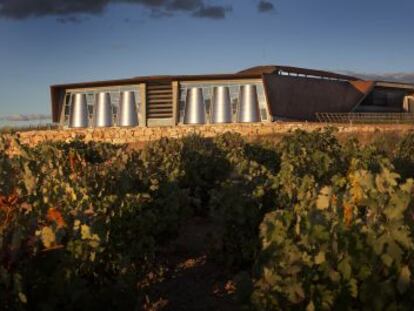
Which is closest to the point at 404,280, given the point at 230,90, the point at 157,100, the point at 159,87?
the point at 230,90

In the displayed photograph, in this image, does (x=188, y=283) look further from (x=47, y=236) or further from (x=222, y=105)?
(x=222, y=105)

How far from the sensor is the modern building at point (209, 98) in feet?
178

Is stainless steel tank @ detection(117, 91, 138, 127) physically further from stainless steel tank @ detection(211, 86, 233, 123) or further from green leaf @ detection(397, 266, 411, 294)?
green leaf @ detection(397, 266, 411, 294)

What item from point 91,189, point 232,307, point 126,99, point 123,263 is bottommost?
point 232,307

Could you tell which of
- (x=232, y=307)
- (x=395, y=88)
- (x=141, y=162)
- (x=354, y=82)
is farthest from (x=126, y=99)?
(x=232, y=307)

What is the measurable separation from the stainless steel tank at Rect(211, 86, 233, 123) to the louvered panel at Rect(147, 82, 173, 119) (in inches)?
153

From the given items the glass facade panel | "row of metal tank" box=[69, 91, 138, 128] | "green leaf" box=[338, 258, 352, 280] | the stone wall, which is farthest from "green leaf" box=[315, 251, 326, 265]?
"row of metal tank" box=[69, 91, 138, 128]

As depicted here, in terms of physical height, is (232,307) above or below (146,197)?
below

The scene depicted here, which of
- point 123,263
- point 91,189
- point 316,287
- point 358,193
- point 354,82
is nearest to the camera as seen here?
point 316,287

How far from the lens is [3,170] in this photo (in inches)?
247

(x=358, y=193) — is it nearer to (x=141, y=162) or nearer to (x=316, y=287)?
(x=316, y=287)

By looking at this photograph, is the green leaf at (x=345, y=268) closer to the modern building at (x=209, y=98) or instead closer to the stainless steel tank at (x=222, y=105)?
the modern building at (x=209, y=98)

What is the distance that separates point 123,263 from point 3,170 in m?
1.51

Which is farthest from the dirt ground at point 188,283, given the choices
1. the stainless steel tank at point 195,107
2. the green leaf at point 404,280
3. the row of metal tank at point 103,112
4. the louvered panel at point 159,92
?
the row of metal tank at point 103,112
